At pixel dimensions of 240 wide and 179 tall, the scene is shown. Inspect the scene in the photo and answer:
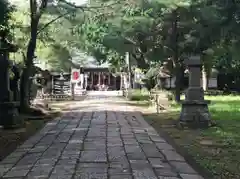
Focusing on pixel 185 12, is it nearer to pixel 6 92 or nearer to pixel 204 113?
pixel 204 113

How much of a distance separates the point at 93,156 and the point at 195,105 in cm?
522

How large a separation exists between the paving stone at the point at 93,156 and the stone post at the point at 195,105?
4.60 meters

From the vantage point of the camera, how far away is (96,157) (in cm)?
685

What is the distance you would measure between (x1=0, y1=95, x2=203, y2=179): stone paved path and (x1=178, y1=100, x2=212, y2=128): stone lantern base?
1.23 metres

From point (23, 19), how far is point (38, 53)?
32.4 feet

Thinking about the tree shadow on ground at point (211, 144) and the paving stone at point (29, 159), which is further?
the paving stone at point (29, 159)

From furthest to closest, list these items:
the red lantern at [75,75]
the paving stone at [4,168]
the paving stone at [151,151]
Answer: the red lantern at [75,75]
the paving stone at [151,151]
the paving stone at [4,168]

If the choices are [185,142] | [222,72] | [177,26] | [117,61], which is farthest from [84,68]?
[185,142]

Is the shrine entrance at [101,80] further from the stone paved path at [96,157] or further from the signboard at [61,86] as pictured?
the stone paved path at [96,157]

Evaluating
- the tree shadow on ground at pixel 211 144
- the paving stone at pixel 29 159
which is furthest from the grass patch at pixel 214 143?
the paving stone at pixel 29 159

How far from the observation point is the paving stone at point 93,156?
662 cm

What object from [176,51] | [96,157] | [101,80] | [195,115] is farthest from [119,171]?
[101,80]

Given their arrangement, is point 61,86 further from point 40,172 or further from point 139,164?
point 40,172

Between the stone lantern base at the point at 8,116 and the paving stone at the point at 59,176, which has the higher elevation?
the stone lantern base at the point at 8,116
